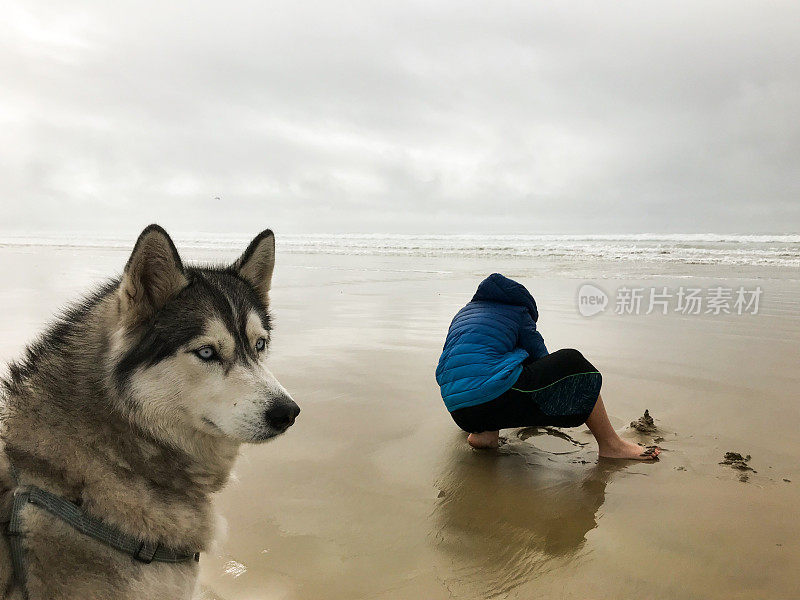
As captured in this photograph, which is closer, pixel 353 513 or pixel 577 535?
pixel 577 535

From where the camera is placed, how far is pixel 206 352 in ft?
7.27

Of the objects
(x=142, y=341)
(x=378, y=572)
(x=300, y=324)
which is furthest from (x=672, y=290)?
(x=142, y=341)

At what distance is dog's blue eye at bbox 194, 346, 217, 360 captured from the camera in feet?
7.20

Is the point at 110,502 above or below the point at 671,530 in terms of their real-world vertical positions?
above

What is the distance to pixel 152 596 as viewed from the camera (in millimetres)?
1883

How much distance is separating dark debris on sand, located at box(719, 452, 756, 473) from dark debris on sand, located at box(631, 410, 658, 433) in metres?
0.64

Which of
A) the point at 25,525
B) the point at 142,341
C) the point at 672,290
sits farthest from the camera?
the point at 672,290

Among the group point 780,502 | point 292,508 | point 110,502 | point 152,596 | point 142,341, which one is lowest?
point 292,508

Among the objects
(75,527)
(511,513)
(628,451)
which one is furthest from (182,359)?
(628,451)

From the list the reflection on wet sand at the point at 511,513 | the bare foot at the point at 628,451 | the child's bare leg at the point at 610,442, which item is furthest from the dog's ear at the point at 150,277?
the bare foot at the point at 628,451

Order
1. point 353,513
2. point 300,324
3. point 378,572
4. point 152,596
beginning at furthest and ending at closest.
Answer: point 300,324 → point 353,513 → point 378,572 → point 152,596

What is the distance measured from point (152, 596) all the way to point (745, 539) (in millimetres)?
3104

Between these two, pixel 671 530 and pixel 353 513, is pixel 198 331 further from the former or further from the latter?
pixel 671 530

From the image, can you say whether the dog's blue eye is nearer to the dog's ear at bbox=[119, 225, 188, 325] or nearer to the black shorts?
the dog's ear at bbox=[119, 225, 188, 325]
